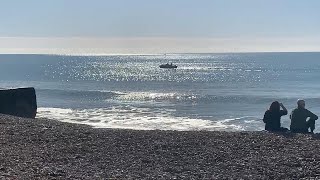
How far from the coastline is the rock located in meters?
9.56

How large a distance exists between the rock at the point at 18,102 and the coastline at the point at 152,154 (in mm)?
9562

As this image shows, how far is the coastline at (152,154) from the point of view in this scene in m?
11.5

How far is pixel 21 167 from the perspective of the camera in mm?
11242

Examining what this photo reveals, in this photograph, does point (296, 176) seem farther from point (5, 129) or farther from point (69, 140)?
point (5, 129)

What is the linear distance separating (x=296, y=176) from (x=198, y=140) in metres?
4.57

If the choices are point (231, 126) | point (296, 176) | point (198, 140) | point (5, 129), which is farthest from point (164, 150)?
point (231, 126)

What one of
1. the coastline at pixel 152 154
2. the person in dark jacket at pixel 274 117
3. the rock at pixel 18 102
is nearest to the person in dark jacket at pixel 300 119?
the person in dark jacket at pixel 274 117

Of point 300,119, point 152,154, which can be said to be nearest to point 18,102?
point 300,119

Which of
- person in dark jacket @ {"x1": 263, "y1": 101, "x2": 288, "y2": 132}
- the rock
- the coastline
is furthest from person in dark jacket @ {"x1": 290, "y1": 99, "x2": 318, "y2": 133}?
the rock

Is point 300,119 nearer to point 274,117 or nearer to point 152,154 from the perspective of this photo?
point 274,117

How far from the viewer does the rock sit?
88.1 ft

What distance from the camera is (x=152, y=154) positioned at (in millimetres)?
13703

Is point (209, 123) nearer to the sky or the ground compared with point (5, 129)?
nearer to the ground

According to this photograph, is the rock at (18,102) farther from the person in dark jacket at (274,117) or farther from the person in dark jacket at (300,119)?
the person in dark jacket at (300,119)
